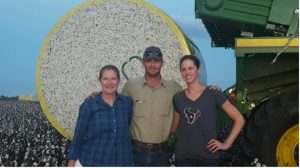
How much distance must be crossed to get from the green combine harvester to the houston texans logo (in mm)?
1433

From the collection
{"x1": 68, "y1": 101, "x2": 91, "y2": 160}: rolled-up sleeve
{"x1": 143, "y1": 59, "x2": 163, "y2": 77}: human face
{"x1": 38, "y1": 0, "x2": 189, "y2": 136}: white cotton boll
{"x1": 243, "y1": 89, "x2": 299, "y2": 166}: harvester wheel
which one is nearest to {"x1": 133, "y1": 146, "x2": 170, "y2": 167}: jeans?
{"x1": 68, "y1": 101, "x2": 91, "y2": 160}: rolled-up sleeve

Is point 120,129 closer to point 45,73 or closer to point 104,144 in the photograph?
point 104,144

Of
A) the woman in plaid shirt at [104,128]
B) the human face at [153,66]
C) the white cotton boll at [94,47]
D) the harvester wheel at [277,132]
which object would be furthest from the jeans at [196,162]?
the white cotton boll at [94,47]

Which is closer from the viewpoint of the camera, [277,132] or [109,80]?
[109,80]

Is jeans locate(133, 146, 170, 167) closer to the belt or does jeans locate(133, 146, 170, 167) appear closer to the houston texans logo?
the belt

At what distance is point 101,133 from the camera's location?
346cm

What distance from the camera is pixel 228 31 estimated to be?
678 centimetres

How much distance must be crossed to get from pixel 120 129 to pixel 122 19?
2.22 meters

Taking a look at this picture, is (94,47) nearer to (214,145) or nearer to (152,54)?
(152,54)

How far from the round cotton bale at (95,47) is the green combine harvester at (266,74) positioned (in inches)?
25.1

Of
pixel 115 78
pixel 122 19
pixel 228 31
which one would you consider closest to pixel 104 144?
pixel 115 78

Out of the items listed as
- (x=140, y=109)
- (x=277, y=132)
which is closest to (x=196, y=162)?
(x=140, y=109)

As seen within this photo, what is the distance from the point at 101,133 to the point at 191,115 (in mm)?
599

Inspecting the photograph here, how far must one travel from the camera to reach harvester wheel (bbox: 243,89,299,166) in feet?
14.9
